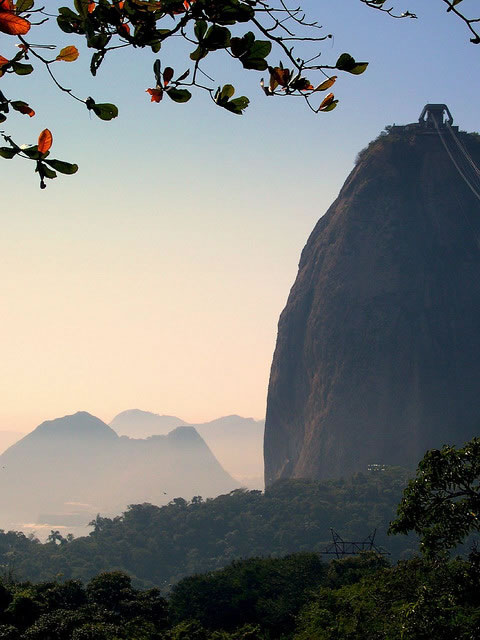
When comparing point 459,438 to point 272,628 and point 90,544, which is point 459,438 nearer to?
point 90,544

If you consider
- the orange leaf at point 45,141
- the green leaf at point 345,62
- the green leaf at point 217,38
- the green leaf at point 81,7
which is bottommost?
the orange leaf at point 45,141

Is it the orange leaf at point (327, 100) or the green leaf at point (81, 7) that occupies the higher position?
the green leaf at point (81, 7)

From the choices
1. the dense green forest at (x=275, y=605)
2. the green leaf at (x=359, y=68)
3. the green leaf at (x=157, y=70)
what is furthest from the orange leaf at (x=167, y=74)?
the dense green forest at (x=275, y=605)

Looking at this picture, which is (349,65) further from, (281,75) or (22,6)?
(22,6)

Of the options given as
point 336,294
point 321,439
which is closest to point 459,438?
point 321,439

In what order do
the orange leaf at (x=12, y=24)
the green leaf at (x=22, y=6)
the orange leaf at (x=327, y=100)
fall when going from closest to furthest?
the orange leaf at (x=12, y=24) < the green leaf at (x=22, y=6) < the orange leaf at (x=327, y=100)

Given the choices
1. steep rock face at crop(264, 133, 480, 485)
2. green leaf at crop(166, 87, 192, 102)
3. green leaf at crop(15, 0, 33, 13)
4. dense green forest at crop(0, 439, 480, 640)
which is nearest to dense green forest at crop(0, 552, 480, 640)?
dense green forest at crop(0, 439, 480, 640)

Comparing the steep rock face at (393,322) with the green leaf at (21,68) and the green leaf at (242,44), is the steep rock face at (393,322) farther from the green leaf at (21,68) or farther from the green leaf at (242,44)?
the green leaf at (21,68)
